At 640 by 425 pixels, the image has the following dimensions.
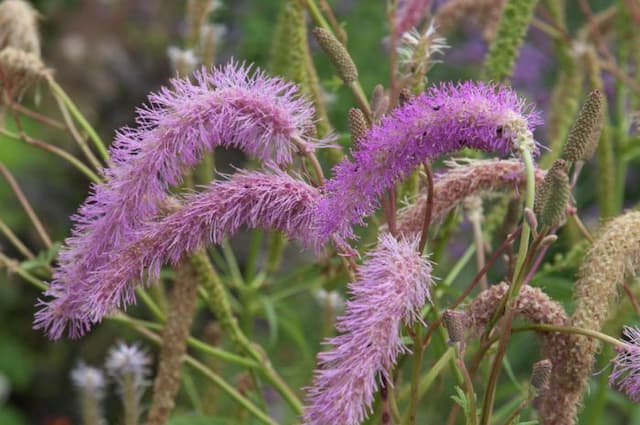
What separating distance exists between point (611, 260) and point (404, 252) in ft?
0.64

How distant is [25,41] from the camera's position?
129cm

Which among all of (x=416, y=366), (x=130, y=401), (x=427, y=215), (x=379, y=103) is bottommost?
(x=130, y=401)

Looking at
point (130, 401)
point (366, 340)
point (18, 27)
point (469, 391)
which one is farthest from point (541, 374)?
point (18, 27)

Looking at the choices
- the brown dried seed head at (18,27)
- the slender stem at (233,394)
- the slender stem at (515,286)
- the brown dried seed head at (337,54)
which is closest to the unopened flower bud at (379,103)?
the brown dried seed head at (337,54)

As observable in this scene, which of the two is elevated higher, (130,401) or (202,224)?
(202,224)

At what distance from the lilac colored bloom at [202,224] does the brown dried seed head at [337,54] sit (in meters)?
0.16

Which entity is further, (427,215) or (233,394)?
(233,394)

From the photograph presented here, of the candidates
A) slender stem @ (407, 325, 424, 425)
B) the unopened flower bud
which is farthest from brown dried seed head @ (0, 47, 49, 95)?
slender stem @ (407, 325, 424, 425)

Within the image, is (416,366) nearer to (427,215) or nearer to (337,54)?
(427,215)

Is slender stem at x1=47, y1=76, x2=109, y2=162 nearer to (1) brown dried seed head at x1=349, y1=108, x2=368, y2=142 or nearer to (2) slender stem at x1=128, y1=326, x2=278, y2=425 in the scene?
(2) slender stem at x1=128, y1=326, x2=278, y2=425

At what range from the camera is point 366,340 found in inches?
27.1

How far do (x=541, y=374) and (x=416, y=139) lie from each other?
0.21 m

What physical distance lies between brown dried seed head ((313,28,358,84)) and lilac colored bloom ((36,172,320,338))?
16 cm

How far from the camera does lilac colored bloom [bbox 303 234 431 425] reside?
68 cm
